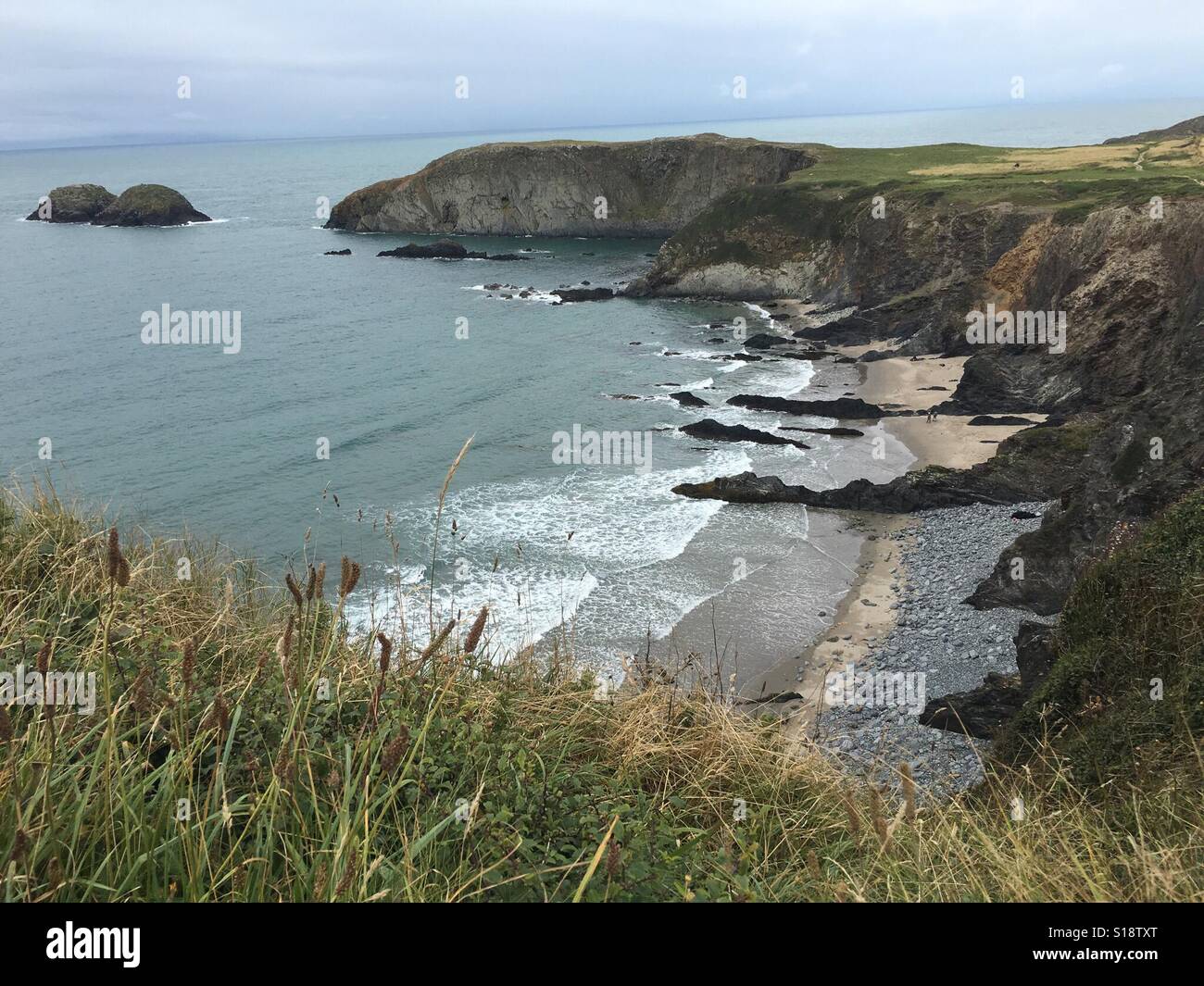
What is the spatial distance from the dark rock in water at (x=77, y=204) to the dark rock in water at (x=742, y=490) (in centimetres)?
11429

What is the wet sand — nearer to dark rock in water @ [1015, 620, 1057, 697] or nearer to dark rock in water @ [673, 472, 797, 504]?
dark rock in water @ [673, 472, 797, 504]

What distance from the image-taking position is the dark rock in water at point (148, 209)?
109 meters

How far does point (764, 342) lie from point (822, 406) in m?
15.3

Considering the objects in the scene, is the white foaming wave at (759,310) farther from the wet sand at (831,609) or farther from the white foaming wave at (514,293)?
the wet sand at (831,609)

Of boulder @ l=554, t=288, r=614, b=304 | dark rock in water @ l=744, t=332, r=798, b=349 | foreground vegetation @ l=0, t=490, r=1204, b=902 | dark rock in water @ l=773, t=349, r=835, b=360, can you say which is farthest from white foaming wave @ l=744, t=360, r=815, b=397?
foreground vegetation @ l=0, t=490, r=1204, b=902

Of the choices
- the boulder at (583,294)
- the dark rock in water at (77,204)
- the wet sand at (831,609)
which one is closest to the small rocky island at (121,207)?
the dark rock in water at (77,204)

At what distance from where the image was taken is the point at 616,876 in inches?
142

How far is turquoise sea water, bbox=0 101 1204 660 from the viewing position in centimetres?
2314

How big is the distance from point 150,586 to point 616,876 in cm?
457

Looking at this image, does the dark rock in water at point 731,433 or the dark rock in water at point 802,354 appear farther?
the dark rock in water at point 802,354

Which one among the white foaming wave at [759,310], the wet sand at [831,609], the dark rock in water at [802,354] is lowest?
the wet sand at [831,609]

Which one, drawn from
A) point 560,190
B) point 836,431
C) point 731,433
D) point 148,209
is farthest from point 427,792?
point 148,209
